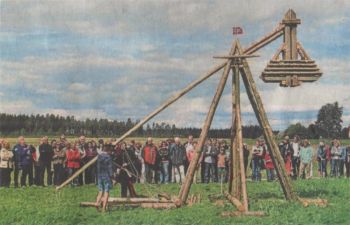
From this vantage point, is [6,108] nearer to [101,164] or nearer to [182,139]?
[101,164]

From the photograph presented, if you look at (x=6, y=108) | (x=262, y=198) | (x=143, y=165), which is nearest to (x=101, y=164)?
(x=6, y=108)

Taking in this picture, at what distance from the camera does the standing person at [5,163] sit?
64.6 feet

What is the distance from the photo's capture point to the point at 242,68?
51.9ft

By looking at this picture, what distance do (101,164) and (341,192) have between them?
605 centimetres

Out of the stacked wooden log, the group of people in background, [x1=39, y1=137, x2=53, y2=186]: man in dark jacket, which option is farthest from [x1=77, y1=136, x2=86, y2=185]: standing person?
the stacked wooden log

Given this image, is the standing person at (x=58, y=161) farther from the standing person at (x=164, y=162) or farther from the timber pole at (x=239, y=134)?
the timber pole at (x=239, y=134)

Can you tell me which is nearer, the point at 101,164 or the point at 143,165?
the point at 101,164

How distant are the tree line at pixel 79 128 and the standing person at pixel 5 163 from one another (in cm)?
44

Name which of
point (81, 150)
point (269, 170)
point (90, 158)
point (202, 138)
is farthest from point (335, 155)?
point (202, 138)

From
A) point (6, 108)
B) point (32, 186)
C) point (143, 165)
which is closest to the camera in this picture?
point (6, 108)

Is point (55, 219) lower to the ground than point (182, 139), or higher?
lower

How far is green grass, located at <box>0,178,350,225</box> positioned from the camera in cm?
1354

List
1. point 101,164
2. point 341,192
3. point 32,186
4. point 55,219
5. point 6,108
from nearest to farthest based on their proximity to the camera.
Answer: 1. point 55,219
2. point 101,164
3. point 6,108
4. point 341,192
5. point 32,186

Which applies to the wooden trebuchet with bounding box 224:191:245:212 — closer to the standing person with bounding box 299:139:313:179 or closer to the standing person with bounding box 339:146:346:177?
the standing person with bounding box 299:139:313:179
